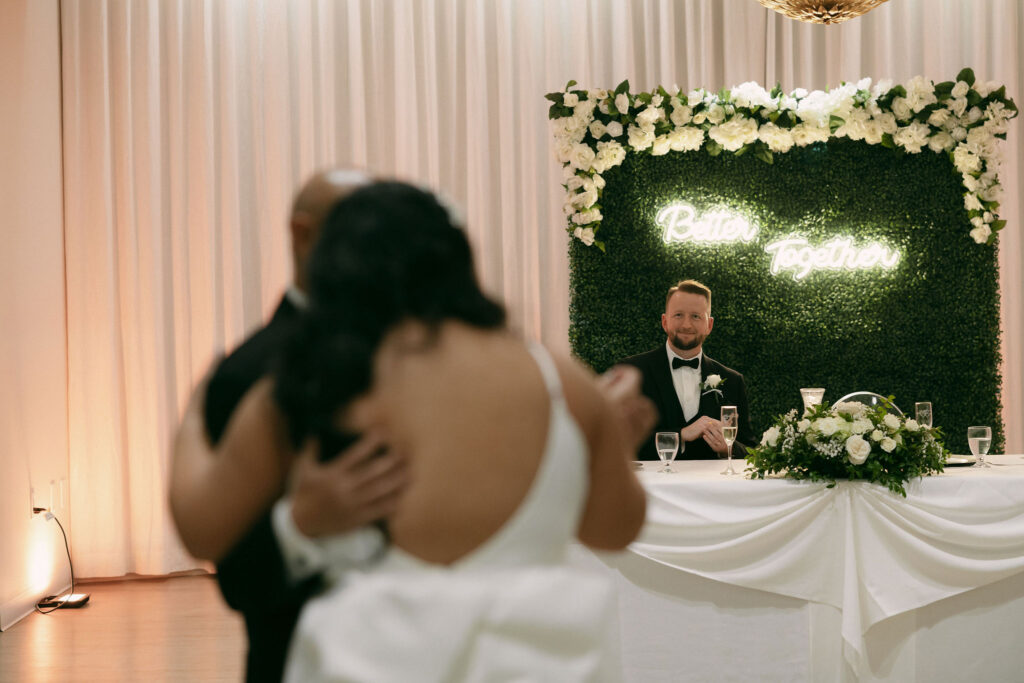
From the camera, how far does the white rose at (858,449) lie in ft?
12.1

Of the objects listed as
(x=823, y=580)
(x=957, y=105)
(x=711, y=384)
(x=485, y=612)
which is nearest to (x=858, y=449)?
(x=823, y=580)

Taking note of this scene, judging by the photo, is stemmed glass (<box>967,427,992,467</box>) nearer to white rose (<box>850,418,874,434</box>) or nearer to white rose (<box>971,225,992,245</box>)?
white rose (<box>850,418,874,434</box>)

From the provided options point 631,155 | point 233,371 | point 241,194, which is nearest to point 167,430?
point 241,194

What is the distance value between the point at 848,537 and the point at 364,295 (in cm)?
296

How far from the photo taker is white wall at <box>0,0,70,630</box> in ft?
19.5

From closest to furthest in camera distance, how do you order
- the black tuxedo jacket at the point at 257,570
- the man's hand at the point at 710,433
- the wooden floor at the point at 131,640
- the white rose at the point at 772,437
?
the black tuxedo jacket at the point at 257,570, the white rose at the point at 772,437, the man's hand at the point at 710,433, the wooden floor at the point at 131,640

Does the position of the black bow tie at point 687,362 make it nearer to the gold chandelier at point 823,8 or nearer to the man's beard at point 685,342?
the man's beard at point 685,342

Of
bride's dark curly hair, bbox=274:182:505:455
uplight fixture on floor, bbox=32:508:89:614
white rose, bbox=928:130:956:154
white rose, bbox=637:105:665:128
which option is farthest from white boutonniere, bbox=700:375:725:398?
uplight fixture on floor, bbox=32:508:89:614

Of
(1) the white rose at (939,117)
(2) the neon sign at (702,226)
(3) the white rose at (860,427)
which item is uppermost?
(1) the white rose at (939,117)

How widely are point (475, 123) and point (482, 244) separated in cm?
95

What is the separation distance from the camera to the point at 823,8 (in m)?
4.61

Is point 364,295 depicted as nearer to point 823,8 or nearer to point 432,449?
point 432,449

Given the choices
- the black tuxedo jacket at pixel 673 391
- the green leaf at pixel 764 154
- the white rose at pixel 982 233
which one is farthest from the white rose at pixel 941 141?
the black tuxedo jacket at pixel 673 391

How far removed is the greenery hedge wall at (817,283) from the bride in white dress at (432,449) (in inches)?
190
